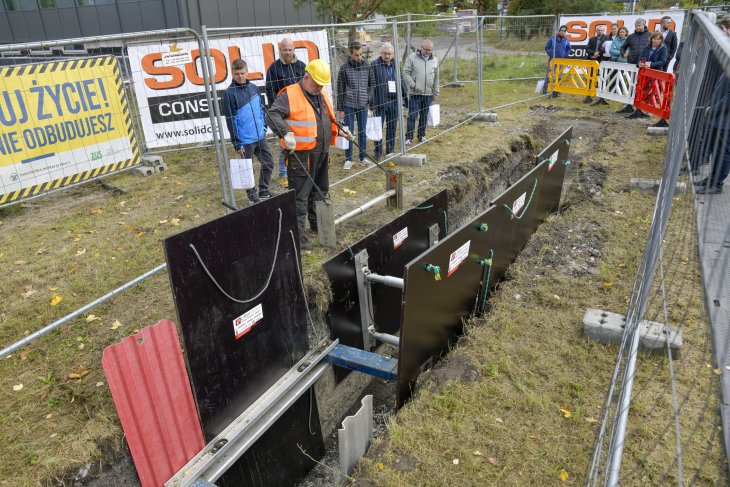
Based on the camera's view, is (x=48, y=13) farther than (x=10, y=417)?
Yes

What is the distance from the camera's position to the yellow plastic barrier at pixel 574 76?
12.4m

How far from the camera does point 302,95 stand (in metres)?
5.05

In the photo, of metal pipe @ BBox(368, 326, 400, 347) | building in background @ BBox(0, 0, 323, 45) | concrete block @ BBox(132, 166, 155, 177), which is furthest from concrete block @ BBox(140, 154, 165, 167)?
building in background @ BBox(0, 0, 323, 45)

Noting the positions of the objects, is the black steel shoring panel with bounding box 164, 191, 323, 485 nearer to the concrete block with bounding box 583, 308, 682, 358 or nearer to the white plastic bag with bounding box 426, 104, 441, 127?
the concrete block with bounding box 583, 308, 682, 358

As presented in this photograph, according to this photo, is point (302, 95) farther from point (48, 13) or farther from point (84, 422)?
point (48, 13)

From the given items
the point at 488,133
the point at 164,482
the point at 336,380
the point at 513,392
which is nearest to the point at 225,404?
the point at 164,482

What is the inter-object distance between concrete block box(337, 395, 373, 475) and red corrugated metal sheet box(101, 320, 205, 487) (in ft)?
3.69

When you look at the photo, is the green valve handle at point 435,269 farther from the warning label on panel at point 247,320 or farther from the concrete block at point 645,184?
the concrete block at point 645,184

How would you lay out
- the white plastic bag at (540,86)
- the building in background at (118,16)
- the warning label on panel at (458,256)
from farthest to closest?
the building in background at (118,16) → the white plastic bag at (540,86) → the warning label on panel at (458,256)

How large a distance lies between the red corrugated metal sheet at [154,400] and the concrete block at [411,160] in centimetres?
555

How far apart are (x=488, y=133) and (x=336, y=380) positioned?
6795mm

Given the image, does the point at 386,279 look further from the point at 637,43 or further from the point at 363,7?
the point at 363,7

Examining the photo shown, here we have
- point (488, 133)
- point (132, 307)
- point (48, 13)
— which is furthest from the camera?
point (48, 13)

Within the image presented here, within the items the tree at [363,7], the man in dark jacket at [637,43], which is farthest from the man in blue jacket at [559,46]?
the tree at [363,7]
